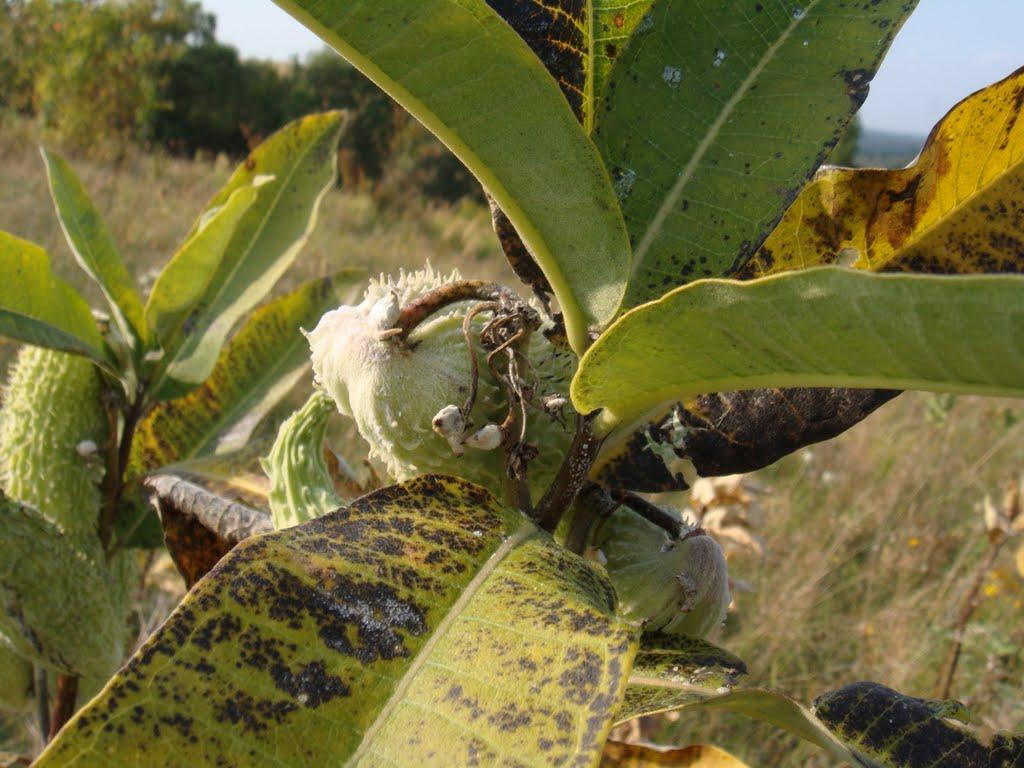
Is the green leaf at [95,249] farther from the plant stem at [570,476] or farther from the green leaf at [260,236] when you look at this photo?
the plant stem at [570,476]

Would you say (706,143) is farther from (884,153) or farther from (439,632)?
(884,153)

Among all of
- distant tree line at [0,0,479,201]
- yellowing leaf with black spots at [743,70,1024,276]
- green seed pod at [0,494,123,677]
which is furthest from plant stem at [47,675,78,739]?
distant tree line at [0,0,479,201]

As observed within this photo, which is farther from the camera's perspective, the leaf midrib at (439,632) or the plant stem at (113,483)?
the plant stem at (113,483)

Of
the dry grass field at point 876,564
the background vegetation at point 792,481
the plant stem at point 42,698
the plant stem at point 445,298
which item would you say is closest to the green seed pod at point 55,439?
the plant stem at point 42,698

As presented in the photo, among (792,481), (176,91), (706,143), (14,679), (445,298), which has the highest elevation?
(706,143)

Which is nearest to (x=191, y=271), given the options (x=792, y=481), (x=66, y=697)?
(x=66, y=697)

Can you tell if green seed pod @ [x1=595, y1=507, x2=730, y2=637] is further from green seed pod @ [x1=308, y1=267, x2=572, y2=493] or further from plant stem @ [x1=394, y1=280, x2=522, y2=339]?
plant stem @ [x1=394, y1=280, x2=522, y2=339]
